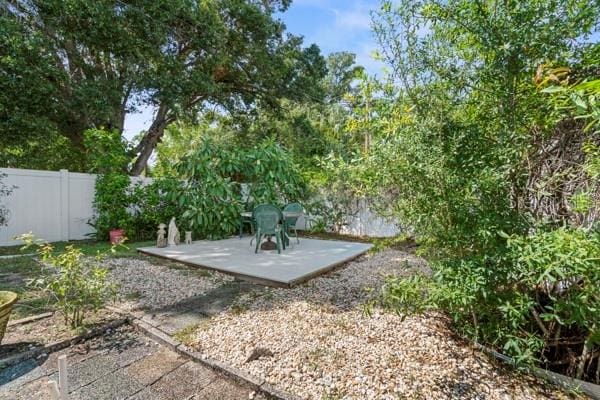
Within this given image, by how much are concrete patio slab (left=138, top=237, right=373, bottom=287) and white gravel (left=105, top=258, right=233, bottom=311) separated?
0.28 metres

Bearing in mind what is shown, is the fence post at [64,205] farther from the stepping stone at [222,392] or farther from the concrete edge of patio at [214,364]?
the stepping stone at [222,392]

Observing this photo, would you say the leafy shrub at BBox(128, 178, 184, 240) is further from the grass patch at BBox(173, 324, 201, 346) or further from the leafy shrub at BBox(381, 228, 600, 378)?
the leafy shrub at BBox(381, 228, 600, 378)

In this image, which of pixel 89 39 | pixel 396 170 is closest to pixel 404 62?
pixel 396 170

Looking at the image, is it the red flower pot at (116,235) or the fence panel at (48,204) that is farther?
the red flower pot at (116,235)

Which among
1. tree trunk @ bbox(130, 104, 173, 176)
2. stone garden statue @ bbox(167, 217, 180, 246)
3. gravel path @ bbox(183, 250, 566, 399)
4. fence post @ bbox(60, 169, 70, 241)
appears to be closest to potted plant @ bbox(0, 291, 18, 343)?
gravel path @ bbox(183, 250, 566, 399)

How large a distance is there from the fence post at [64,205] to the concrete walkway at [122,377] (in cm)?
552

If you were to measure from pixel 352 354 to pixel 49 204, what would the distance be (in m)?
7.16

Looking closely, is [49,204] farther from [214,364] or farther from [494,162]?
[494,162]

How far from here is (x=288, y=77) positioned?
33.9 ft

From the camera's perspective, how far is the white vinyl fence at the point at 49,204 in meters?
5.89

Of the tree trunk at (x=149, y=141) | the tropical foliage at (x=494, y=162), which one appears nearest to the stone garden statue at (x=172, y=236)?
the tropical foliage at (x=494, y=162)

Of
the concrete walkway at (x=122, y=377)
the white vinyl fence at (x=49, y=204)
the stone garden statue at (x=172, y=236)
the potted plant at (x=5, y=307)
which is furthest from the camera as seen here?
the stone garden statue at (x=172, y=236)

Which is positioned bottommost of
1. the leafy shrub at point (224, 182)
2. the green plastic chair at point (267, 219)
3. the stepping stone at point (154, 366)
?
the stepping stone at point (154, 366)

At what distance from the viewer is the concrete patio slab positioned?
3977 millimetres
